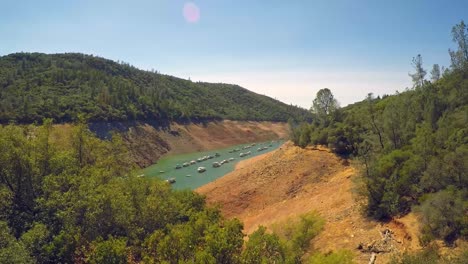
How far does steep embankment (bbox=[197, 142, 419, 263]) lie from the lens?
109 ft

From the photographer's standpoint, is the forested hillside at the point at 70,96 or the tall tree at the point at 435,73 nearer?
the tall tree at the point at 435,73

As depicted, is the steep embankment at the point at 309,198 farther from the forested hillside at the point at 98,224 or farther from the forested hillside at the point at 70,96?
the forested hillside at the point at 70,96

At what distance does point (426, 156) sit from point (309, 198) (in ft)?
62.4

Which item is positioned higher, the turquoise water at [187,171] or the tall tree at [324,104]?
the tall tree at [324,104]

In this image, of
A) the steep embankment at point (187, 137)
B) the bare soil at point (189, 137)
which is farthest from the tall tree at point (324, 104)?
the bare soil at point (189, 137)

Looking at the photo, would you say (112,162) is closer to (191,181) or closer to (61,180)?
(61,180)

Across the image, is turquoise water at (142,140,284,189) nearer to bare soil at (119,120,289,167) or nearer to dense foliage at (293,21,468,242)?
bare soil at (119,120,289,167)

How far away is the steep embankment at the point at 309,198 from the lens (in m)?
33.3

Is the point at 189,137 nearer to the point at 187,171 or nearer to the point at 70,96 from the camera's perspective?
the point at 70,96

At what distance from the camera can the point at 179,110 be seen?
156 metres

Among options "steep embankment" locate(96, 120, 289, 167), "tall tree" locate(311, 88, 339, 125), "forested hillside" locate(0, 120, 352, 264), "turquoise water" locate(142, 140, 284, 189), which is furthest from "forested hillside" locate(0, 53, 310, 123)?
"forested hillside" locate(0, 120, 352, 264)

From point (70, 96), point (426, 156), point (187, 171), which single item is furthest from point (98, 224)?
point (70, 96)

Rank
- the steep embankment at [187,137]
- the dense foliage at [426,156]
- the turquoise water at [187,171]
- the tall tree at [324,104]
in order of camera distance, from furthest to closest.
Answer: the steep embankment at [187,137] < the tall tree at [324,104] < the turquoise water at [187,171] < the dense foliage at [426,156]

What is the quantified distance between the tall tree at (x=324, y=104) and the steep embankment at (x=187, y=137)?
141ft
